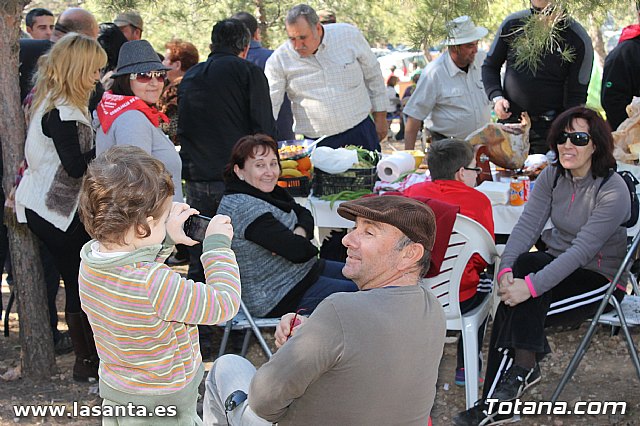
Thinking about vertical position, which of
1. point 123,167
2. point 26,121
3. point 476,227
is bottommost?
point 476,227

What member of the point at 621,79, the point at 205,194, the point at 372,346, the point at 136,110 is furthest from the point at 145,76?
the point at 621,79

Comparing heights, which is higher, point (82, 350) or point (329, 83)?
point (329, 83)

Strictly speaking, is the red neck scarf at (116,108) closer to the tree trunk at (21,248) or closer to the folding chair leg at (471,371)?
the tree trunk at (21,248)

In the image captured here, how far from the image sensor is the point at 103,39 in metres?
5.89

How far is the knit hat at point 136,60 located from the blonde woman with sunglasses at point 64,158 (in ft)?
0.50

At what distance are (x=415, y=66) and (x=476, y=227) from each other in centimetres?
1587

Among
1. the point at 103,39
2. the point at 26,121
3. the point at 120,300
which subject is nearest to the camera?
the point at 120,300

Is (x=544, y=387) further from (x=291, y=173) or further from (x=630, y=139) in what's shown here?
(x=291, y=173)

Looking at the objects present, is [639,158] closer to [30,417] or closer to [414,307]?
[414,307]

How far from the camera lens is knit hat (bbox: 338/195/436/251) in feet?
7.84

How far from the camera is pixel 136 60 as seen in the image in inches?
172

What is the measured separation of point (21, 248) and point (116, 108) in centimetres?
95

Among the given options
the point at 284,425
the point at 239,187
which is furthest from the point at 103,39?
the point at 284,425

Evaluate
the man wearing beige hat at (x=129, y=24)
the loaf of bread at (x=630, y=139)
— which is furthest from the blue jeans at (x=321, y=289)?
the man wearing beige hat at (x=129, y=24)
